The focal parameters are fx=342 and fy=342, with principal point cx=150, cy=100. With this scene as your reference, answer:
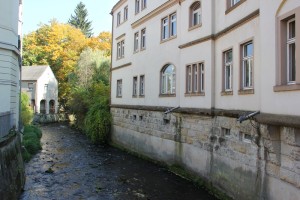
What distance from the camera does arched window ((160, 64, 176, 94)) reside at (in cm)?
1934

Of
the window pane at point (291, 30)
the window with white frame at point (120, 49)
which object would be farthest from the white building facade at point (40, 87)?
the window pane at point (291, 30)

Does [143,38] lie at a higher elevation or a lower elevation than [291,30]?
higher

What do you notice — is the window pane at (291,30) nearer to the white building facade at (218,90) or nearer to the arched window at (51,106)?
the white building facade at (218,90)

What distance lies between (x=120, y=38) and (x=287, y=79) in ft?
67.5

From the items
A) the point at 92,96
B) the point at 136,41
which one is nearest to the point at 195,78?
the point at 136,41

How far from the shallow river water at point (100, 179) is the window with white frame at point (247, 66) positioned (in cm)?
471

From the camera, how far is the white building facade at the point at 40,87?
56281 millimetres

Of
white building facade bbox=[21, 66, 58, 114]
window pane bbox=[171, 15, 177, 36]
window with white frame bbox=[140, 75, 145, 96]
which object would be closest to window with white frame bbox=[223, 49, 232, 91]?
window pane bbox=[171, 15, 177, 36]

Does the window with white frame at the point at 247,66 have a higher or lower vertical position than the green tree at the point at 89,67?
lower

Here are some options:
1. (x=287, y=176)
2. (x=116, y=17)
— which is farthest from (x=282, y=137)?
(x=116, y=17)

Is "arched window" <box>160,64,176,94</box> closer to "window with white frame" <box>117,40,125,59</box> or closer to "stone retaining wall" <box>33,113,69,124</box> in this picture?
"window with white frame" <box>117,40,125,59</box>

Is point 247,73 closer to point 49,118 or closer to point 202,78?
point 202,78

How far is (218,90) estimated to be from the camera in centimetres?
1435

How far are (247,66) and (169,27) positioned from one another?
8.59 metres
